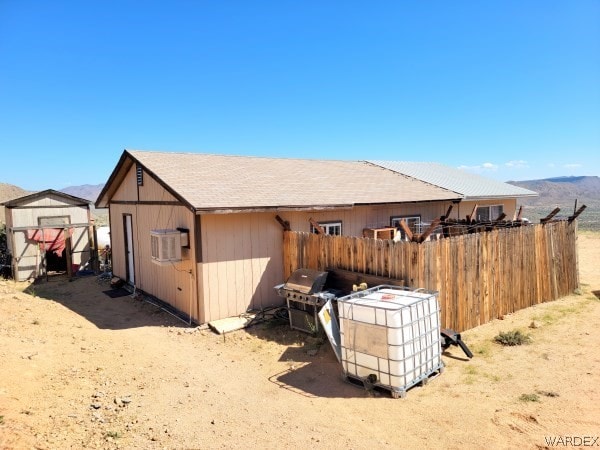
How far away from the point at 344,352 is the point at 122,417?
3372mm

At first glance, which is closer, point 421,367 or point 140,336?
point 421,367

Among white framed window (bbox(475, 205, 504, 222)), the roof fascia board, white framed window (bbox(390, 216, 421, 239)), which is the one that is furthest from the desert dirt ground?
white framed window (bbox(475, 205, 504, 222))

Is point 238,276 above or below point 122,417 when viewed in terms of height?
above

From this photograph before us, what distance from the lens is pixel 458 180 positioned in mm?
18953

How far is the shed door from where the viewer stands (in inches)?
533

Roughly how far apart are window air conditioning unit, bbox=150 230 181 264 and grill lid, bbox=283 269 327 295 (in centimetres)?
282

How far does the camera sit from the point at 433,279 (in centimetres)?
805

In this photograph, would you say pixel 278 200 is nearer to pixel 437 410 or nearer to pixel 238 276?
pixel 238 276

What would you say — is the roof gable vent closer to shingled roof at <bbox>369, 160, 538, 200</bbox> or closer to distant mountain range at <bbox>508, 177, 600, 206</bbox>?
shingled roof at <bbox>369, 160, 538, 200</bbox>

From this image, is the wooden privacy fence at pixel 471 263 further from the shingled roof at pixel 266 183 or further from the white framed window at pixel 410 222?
the white framed window at pixel 410 222

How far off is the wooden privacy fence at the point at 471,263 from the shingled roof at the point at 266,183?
59.9 inches

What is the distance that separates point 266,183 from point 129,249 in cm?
560

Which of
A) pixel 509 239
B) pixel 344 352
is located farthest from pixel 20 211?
pixel 509 239

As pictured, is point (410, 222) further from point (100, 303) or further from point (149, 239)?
point (100, 303)
